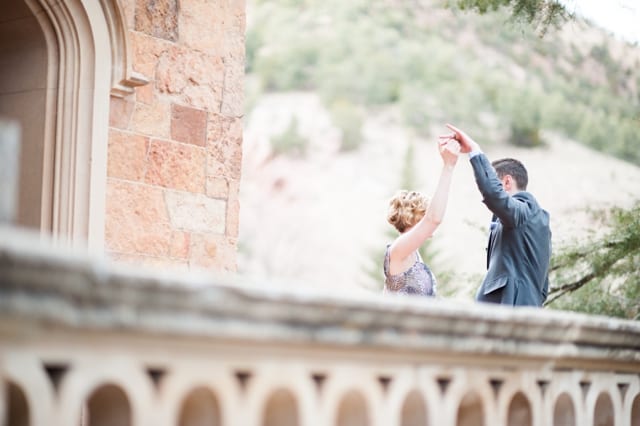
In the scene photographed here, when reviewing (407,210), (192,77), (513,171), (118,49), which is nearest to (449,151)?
(513,171)

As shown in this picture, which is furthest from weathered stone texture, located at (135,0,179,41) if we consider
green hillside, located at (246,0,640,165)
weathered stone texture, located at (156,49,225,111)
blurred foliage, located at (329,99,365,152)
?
blurred foliage, located at (329,99,365,152)

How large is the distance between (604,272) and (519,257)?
2.43m

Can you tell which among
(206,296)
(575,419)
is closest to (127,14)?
(575,419)

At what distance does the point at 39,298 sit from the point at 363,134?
206 ft

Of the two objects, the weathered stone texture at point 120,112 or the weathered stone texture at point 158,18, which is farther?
the weathered stone texture at point 158,18

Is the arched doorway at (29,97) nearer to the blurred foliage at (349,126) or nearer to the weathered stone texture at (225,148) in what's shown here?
the weathered stone texture at (225,148)

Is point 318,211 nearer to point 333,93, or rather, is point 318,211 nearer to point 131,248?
point 333,93

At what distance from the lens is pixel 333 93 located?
68812 millimetres

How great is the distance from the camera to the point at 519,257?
17.6 ft

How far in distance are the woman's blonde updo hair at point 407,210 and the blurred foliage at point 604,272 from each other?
6.17 feet

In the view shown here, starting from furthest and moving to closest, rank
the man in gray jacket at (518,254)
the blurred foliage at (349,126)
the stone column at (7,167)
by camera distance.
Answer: the blurred foliage at (349,126), the man in gray jacket at (518,254), the stone column at (7,167)

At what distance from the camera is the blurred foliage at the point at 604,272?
286 inches

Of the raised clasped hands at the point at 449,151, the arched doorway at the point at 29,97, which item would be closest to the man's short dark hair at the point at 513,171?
the raised clasped hands at the point at 449,151

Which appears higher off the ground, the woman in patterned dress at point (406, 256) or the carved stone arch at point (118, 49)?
the carved stone arch at point (118, 49)
